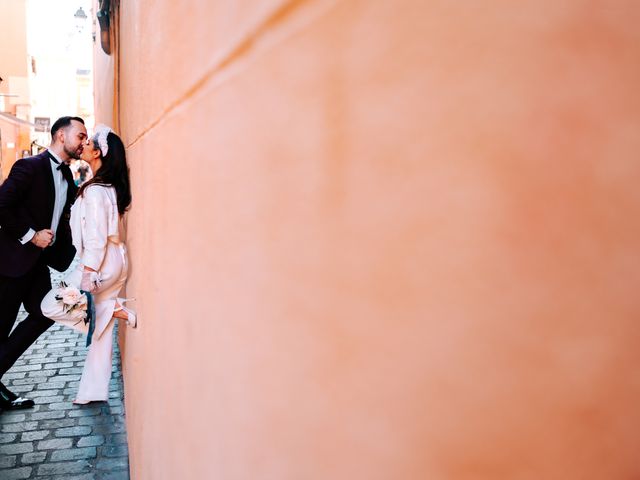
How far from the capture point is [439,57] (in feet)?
1.70

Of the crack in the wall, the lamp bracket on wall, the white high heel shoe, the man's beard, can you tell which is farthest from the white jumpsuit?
the lamp bracket on wall

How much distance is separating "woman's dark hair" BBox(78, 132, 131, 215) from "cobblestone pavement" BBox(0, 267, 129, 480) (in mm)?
1865

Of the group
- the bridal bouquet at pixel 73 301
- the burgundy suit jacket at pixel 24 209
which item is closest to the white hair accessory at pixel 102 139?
the burgundy suit jacket at pixel 24 209

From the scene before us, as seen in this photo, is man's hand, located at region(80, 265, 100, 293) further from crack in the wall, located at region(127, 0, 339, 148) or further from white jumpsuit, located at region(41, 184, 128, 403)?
crack in the wall, located at region(127, 0, 339, 148)

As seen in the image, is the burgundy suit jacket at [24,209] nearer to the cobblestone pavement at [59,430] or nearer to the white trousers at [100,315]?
the white trousers at [100,315]

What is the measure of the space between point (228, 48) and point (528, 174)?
35.2 inches

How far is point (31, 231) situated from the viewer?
471cm

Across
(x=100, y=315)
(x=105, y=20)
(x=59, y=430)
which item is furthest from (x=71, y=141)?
(x=105, y=20)

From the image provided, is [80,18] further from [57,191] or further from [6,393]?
[6,393]

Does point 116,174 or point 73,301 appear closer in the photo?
point 116,174

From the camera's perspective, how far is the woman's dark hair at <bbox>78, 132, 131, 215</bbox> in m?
4.35

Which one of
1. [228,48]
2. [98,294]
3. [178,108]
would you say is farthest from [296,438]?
[98,294]

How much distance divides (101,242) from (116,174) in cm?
57

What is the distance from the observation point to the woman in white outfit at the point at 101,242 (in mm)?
4258
